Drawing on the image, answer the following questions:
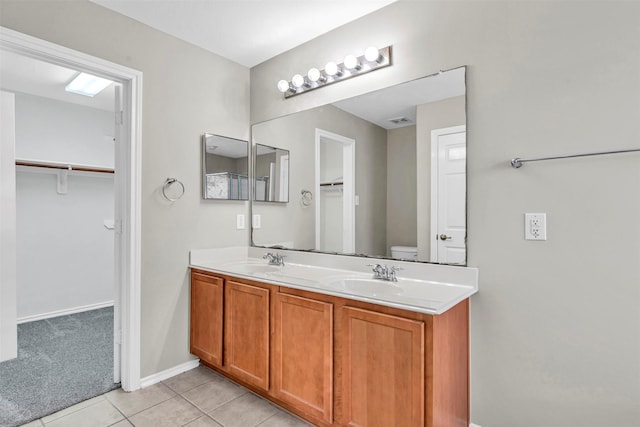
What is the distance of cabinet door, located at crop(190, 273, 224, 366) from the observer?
2262mm

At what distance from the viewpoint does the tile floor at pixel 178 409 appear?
6.05 feet

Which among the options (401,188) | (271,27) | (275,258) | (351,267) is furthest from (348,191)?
(271,27)

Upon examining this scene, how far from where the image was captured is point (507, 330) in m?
1.61

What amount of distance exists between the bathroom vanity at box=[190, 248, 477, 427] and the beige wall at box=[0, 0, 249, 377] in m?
0.26

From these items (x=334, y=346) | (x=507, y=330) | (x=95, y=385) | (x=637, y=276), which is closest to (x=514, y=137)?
(x=637, y=276)

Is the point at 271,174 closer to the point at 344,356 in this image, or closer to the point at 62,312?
the point at 344,356

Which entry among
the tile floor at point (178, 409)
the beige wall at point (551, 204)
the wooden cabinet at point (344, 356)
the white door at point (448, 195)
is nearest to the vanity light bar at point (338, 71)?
the beige wall at point (551, 204)

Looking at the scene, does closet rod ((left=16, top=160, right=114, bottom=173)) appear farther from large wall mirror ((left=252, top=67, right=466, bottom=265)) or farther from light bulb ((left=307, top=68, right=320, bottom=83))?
light bulb ((left=307, top=68, right=320, bottom=83))

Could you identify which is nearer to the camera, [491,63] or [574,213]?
[574,213]

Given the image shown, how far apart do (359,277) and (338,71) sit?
1.34m

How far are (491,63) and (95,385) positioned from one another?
306cm

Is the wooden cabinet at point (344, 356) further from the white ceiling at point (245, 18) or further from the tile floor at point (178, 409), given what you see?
the white ceiling at point (245, 18)

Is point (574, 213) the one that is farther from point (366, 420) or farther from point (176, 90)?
point (176, 90)

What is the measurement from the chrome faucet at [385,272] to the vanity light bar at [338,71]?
1.20 meters
